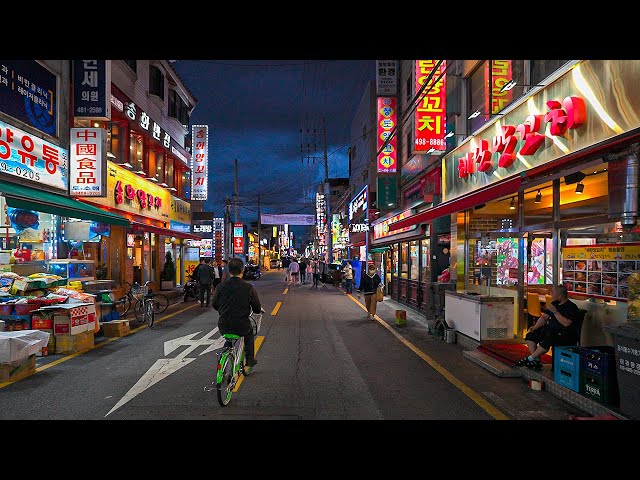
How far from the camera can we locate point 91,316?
955 cm

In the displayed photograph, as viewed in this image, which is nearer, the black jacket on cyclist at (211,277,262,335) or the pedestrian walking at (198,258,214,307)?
the black jacket on cyclist at (211,277,262,335)

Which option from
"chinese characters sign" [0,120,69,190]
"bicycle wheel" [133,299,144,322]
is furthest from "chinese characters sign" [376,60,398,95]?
"bicycle wheel" [133,299,144,322]

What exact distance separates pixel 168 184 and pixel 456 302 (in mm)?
19690

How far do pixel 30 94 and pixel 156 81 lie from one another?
10.7 metres

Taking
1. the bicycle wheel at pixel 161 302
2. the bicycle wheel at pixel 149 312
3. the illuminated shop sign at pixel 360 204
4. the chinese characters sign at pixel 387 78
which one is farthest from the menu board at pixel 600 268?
the illuminated shop sign at pixel 360 204

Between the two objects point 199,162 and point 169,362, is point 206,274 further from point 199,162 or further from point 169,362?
point 199,162

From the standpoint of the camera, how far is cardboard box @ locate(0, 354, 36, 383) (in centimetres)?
680

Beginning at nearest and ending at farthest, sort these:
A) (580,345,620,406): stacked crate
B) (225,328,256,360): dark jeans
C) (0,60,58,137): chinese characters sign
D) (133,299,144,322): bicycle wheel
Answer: (580,345,620,406): stacked crate < (225,328,256,360): dark jeans < (0,60,58,137): chinese characters sign < (133,299,144,322): bicycle wheel

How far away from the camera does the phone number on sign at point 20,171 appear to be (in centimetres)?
1124

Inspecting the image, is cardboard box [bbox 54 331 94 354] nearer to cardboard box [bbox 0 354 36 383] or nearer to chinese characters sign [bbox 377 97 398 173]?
cardboard box [bbox 0 354 36 383]

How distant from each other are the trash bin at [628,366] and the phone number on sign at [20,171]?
13.3 meters

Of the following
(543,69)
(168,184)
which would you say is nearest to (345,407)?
(543,69)

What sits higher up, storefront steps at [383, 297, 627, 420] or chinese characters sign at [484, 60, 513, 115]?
chinese characters sign at [484, 60, 513, 115]

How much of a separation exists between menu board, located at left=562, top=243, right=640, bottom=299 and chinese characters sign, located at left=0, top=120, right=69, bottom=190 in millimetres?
13181
